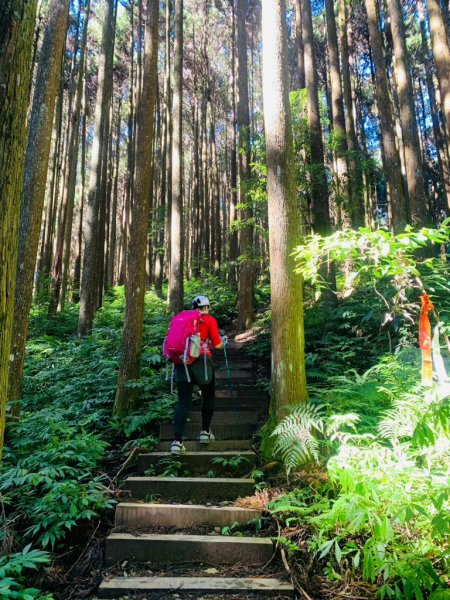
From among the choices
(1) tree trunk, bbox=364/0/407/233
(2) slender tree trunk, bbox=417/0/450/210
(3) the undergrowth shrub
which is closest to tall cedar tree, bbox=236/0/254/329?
(1) tree trunk, bbox=364/0/407/233

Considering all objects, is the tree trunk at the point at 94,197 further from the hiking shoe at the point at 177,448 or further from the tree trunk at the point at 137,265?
the hiking shoe at the point at 177,448

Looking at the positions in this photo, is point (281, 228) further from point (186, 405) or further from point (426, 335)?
point (186, 405)

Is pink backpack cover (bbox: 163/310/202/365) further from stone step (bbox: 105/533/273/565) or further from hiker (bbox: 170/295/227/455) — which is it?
stone step (bbox: 105/533/273/565)

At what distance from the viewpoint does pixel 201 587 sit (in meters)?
3.22

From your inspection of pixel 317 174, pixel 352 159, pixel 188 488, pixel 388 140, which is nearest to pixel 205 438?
pixel 188 488

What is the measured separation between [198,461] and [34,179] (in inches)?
182

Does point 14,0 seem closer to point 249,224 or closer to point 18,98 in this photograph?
point 18,98

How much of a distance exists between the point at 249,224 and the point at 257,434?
6.06 metres

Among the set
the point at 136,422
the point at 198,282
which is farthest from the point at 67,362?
the point at 198,282

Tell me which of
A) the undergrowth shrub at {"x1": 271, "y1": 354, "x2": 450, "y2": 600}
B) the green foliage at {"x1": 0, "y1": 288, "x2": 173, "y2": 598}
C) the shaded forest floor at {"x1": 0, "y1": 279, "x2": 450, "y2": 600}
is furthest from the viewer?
the green foliage at {"x1": 0, "y1": 288, "x2": 173, "y2": 598}

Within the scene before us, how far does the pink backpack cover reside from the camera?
529cm

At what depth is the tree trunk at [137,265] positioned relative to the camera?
6.72 metres

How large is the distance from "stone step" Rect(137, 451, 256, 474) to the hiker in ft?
0.45

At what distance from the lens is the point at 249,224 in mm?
10469
